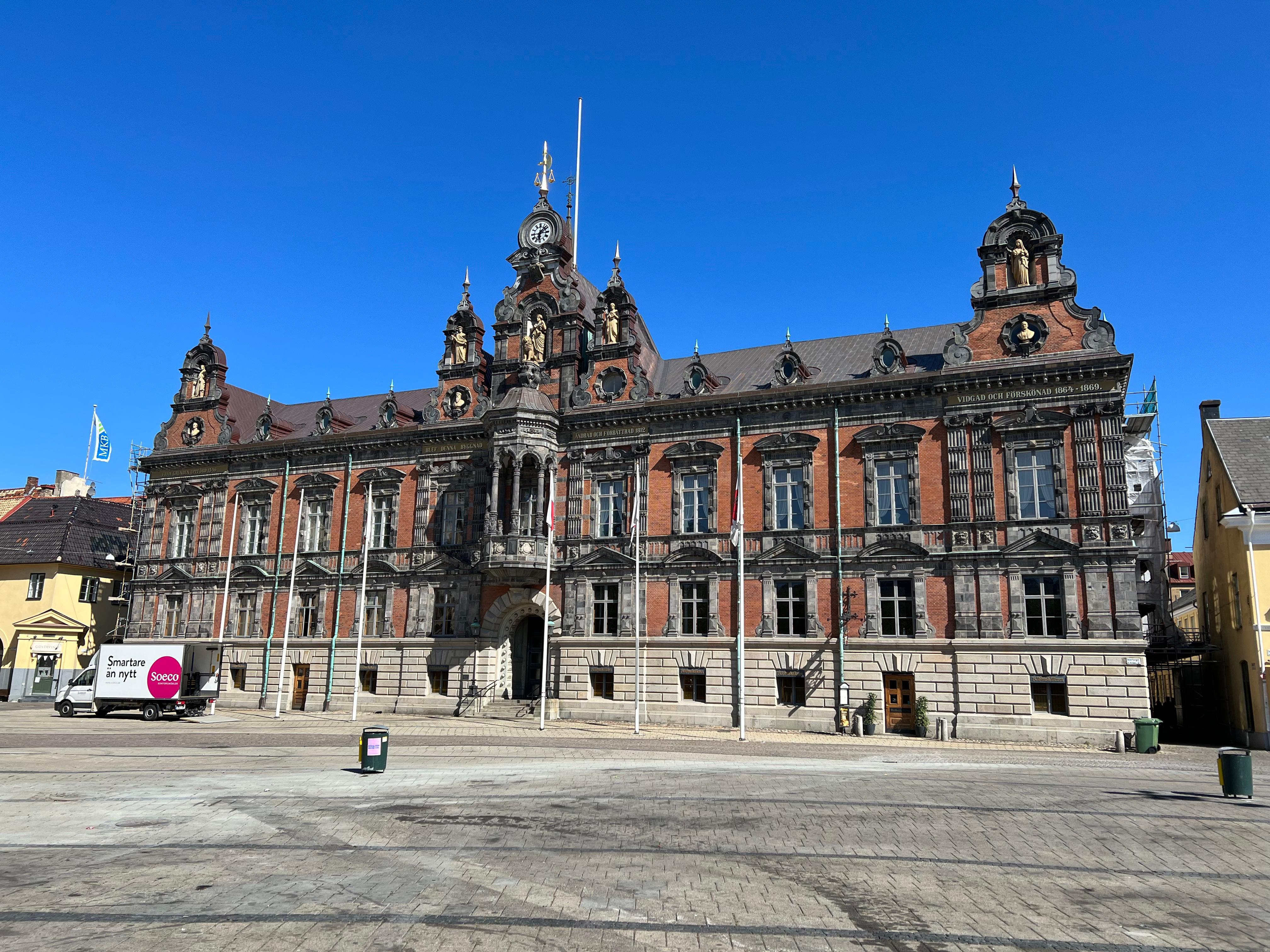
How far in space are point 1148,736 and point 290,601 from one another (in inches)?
1424

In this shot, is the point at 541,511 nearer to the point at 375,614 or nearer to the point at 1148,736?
the point at 375,614

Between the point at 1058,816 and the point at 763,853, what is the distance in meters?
6.65

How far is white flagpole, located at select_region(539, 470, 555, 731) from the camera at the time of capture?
114 ft

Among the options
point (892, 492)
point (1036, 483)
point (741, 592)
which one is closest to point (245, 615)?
point (741, 592)

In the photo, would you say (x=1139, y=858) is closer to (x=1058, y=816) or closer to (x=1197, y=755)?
(x=1058, y=816)

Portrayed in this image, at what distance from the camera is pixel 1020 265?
1383 inches

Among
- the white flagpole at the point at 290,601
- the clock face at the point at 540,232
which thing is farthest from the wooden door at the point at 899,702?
the clock face at the point at 540,232

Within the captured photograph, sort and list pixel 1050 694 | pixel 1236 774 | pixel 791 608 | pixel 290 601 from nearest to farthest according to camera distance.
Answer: pixel 1236 774, pixel 1050 694, pixel 791 608, pixel 290 601

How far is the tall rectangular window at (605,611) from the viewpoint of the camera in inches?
1548

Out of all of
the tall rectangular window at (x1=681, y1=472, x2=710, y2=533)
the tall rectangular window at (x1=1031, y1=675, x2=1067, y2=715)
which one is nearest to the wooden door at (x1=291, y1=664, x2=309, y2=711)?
the tall rectangular window at (x1=681, y1=472, x2=710, y2=533)

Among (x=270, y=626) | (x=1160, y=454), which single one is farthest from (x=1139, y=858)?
(x=270, y=626)

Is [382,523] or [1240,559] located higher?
[382,523]

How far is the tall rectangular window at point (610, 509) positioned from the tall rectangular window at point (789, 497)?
23.6 ft

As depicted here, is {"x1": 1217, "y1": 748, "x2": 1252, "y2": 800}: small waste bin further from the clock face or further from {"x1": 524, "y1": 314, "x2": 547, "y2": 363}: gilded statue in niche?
the clock face
